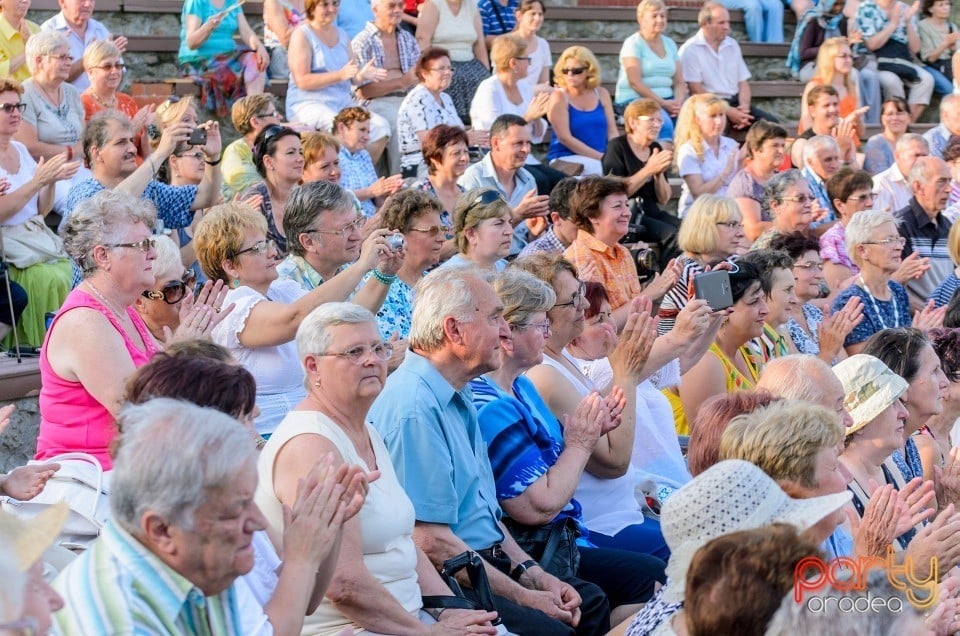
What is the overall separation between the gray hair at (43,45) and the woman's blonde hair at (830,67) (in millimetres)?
6277

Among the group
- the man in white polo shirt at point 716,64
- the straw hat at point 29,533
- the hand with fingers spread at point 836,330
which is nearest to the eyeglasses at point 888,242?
the hand with fingers spread at point 836,330

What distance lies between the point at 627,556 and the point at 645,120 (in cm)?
523

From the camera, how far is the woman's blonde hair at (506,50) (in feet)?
31.1

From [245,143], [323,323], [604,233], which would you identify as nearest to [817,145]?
[604,233]

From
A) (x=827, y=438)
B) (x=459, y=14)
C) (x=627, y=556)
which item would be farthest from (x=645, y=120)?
(x=827, y=438)

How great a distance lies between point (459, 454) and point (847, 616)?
1.48 meters

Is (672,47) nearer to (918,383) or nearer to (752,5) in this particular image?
(752,5)

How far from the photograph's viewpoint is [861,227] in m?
7.22

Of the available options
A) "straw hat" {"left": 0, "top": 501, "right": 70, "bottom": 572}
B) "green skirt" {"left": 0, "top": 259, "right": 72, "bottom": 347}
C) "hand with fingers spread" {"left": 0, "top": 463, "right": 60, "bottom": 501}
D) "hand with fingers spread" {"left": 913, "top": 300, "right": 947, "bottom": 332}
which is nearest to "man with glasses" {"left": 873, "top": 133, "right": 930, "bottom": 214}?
"hand with fingers spread" {"left": 913, "top": 300, "right": 947, "bottom": 332}

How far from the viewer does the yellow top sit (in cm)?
804

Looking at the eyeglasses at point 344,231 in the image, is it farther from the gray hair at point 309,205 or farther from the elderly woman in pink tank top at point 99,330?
the elderly woman in pink tank top at point 99,330

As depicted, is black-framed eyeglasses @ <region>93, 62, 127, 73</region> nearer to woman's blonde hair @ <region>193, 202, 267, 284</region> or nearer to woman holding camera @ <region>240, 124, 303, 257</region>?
woman holding camera @ <region>240, 124, 303, 257</region>

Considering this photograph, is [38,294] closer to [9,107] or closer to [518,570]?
[9,107]

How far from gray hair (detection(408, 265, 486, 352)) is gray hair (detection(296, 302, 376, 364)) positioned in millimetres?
400
